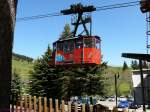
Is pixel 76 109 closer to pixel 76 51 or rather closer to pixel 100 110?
pixel 100 110

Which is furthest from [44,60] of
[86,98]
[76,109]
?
[76,109]

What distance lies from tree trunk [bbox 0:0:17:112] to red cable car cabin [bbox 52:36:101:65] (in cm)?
1567

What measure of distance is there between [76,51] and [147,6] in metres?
11.6

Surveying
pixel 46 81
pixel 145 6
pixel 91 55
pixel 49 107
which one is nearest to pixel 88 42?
pixel 91 55

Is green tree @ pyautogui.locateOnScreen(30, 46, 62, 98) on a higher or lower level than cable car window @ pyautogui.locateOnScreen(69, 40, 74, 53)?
lower

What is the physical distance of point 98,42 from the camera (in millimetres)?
24922

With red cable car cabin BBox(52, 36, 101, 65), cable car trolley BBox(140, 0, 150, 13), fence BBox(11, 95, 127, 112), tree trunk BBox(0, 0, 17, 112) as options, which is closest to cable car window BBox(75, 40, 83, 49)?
red cable car cabin BBox(52, 36, 101, 65)

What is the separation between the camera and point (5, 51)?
7.77 meters

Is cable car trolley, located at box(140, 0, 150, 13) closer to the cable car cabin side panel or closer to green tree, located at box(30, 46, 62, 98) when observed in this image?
the cable car cabin side panel

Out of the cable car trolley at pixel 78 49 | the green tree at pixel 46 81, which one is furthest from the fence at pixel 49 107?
the green tree at pixel 46 81

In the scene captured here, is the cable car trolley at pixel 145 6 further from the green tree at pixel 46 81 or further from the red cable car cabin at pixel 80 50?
the green tree at pixel 46 81

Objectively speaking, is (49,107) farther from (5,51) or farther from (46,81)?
(46,81)

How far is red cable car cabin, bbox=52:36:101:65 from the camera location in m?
24.0

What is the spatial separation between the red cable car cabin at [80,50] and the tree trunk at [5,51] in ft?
51.4
